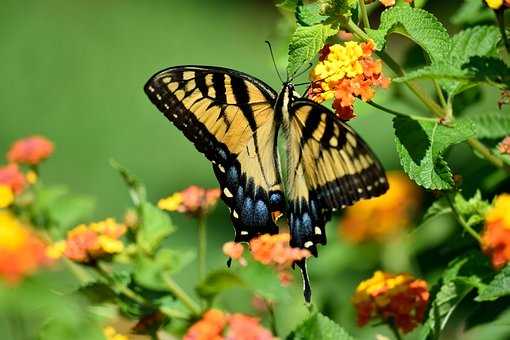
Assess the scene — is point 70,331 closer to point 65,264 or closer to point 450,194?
point 450,194

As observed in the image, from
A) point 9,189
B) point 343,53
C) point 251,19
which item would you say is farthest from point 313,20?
point 251,19

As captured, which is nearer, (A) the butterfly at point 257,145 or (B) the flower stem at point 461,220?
(B) the flower stem at point 461,220

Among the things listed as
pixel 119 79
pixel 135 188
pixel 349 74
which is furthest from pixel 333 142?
pixel 119 79

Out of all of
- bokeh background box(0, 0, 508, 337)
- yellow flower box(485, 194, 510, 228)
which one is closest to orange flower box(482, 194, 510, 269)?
yellow flower box(485, 194, 510, 228)

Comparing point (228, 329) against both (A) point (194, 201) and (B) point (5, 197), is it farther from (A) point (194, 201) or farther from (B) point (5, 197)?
(B) point (5, 197)

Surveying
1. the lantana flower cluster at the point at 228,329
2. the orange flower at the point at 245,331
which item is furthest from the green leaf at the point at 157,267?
the orange flower at the point at 245,331

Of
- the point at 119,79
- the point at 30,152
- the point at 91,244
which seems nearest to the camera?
the point at 91,244

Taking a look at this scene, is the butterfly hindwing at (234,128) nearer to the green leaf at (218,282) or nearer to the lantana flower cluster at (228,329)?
the green leaf at (218,282)
